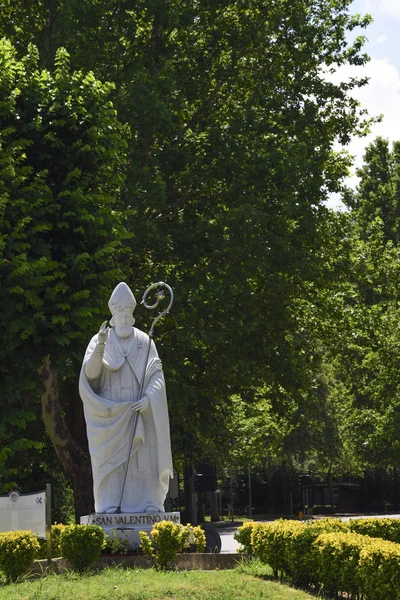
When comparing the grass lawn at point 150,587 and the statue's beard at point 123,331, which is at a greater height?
the statue's beard at point 123,331

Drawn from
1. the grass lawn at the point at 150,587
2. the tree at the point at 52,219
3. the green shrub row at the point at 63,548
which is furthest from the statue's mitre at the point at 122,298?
the tree at the point at 52,219

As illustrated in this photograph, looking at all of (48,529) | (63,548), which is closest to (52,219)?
(48,529)

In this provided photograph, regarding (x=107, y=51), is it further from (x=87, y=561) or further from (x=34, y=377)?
(x=87, y=561)

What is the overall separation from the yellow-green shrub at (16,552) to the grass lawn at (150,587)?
45cm

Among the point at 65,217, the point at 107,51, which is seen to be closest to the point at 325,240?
the point at 107,51

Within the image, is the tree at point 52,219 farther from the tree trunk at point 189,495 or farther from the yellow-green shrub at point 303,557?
the tree trunk at point 189,495

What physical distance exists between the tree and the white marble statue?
14.4ft

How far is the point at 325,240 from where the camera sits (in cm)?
2903

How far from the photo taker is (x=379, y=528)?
16.3 m

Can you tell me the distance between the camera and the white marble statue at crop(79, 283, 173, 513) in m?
14.8

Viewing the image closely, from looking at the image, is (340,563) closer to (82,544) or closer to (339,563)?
(339,563)

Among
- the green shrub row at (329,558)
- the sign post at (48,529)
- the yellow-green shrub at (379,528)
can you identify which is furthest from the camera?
the yellow-green shrub at (379,528)

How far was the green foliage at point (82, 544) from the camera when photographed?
42.4ft

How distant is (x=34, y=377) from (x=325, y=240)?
11.2 metres
